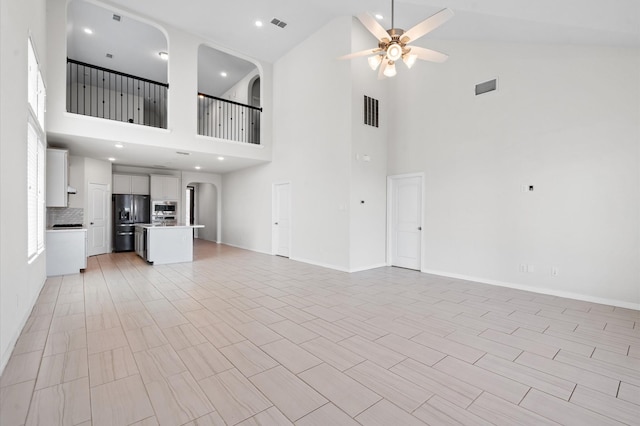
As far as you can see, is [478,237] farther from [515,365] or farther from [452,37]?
[452,37]

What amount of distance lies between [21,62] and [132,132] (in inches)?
121

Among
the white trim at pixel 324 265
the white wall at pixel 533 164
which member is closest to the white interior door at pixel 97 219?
the white trim at pixel 324 265

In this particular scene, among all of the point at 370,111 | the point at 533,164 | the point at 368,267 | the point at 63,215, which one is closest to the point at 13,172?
the point at 368,267

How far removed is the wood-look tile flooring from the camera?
174cm

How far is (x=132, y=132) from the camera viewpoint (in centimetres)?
570

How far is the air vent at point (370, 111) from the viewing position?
19.6 ft

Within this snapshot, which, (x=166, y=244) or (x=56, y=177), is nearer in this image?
(x=56, y=177)

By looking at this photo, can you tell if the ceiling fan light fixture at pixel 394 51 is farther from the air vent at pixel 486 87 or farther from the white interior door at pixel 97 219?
the white interior door at pixel 97 219

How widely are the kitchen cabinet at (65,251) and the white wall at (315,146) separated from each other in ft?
13.2

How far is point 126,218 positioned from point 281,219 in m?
4.69

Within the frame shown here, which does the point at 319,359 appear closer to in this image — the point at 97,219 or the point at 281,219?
the point at 281,219

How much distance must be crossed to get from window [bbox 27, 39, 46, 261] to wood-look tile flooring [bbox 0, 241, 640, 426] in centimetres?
89

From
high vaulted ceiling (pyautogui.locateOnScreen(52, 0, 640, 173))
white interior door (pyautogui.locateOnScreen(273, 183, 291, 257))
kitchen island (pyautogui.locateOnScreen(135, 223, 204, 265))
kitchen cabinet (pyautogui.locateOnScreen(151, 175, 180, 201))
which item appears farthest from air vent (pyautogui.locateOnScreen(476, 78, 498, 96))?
kitchen cabinet (pyautogui.locateOnScreen(151, 175, 180, 201))

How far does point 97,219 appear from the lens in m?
7.85
